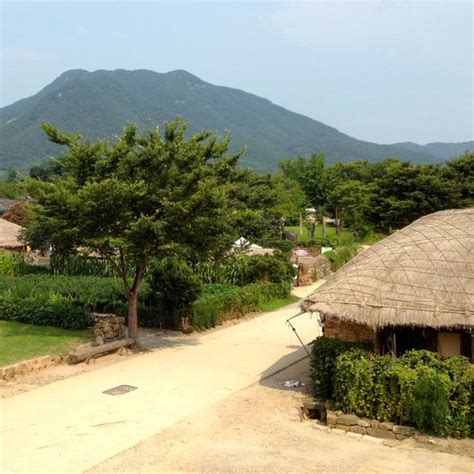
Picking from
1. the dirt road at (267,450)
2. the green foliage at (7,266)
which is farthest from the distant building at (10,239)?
the dirt road at (267,450)

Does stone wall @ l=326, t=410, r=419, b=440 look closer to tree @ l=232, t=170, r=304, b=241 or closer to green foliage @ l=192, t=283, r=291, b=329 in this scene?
green foliage @ l=192, t=283, r=291, b=329

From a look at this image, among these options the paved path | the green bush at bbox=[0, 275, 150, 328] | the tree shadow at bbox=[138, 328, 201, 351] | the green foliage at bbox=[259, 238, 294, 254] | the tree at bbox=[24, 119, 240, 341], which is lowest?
the paved path

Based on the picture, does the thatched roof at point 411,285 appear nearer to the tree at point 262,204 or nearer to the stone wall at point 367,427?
the stone wall at point 367,427

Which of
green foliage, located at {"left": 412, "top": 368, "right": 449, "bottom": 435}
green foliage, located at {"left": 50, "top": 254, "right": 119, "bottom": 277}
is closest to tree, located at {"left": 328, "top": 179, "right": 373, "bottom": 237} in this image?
green foliage, located at {"left": 50, "top": 254, "right": 119, "bottom": 277}

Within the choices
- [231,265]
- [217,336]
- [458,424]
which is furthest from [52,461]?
[231,265]

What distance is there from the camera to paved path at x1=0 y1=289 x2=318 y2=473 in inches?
387

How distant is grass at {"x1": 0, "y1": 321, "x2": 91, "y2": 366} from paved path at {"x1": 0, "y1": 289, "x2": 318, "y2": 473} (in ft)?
5.29

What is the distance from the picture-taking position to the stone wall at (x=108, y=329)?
1623 cm

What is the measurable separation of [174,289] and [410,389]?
32.1 ft

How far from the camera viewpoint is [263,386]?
44.8 feet

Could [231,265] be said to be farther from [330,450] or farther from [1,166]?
[1,166]

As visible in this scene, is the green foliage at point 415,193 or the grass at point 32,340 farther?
the green foliage at point 415,193

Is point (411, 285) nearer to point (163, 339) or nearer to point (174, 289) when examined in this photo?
point (163, 339)

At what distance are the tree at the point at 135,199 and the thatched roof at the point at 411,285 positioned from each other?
13.9 ft
